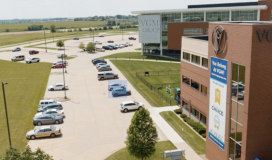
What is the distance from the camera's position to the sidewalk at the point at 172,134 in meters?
29.8

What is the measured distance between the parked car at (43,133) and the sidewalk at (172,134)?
509 inches

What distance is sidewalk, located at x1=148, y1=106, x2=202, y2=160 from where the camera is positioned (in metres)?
29.8

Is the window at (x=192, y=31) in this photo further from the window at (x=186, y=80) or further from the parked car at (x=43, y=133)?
the parked car at (x=43, y=133)

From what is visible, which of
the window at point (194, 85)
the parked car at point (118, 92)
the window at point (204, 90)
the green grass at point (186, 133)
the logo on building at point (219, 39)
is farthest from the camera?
the parked car at point (118, 92)

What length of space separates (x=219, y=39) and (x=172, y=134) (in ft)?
48.1

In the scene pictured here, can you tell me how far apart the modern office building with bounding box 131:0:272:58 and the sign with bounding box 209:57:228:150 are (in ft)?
190

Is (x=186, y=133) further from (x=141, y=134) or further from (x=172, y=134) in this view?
(x=141, y=134)

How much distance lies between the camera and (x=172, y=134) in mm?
35094

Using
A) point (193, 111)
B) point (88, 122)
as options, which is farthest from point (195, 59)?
point (88, 122)

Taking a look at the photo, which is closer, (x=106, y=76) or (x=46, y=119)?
(x=46, y=119)

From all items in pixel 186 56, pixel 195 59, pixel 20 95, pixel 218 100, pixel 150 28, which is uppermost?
pixel 150 28

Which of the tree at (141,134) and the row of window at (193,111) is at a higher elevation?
the tree at (141,134)

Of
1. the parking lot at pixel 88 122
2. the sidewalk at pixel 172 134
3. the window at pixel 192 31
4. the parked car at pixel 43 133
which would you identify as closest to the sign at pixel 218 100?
the sidewalk at pixel 172 134

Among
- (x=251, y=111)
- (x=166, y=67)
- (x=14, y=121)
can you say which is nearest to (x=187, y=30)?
(x=166, y=67)
